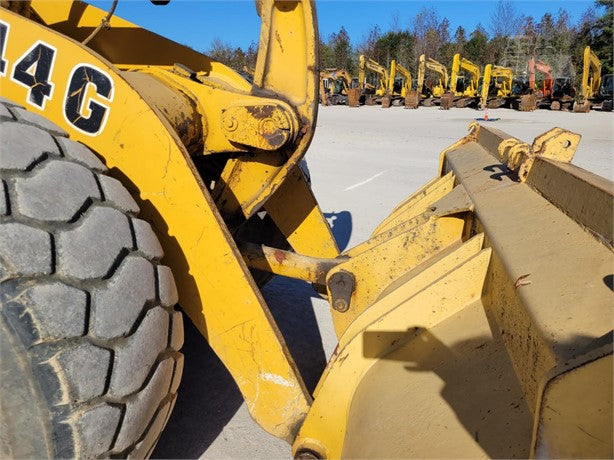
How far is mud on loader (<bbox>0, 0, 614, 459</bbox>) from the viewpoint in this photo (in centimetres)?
114

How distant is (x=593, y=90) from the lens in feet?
75.0

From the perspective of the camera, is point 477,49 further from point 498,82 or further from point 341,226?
point 341,226

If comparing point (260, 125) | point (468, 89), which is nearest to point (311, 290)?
point (260, 125)

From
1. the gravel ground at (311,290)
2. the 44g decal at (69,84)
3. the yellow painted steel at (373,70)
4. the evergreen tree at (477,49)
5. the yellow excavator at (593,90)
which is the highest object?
the evergreen tree at (477,49)

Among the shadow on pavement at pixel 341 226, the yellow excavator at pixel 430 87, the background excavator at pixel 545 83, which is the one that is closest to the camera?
the shadow on pavement at pixel 341 226

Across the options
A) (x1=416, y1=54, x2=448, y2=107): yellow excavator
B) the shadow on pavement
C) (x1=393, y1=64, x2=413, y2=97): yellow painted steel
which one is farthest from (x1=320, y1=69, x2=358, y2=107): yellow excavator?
the shadow on pavement

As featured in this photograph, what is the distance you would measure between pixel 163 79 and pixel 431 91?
27.7 metres

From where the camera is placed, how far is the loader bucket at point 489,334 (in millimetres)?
909

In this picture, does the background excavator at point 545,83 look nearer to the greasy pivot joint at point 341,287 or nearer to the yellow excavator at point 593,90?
the yellow excavator at point 593,90

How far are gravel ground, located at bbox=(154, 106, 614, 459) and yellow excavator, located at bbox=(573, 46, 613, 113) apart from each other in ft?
25.1

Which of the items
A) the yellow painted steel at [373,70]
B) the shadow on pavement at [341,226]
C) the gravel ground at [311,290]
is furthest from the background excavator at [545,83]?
the shadow on pavement at [341,226]

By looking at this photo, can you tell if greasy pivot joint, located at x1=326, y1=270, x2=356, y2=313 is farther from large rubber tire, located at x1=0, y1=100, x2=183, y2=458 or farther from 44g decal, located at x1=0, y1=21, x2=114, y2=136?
44g decal, located at x1=0, y1=21, x2=114, y2=136

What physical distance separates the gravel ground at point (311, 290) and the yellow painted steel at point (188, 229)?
56 cm

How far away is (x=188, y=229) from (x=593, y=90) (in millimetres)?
26198
